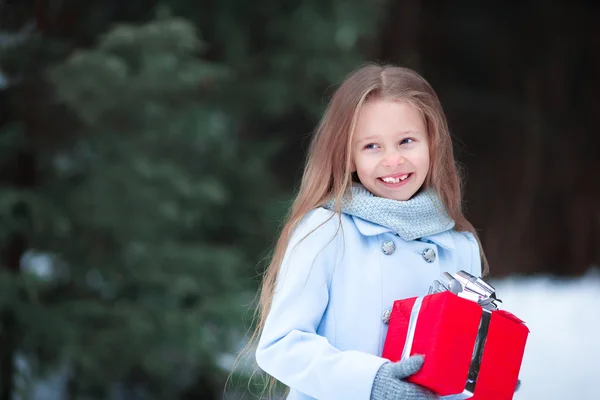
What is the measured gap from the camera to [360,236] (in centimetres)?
133

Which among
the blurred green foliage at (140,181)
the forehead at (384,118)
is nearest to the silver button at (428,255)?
the forehead at (384,118)

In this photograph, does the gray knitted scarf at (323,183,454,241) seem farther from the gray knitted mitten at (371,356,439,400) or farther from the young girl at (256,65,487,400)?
the gray knitted mitten at (371,356,439,400)

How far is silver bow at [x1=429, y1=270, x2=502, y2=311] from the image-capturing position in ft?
4.00

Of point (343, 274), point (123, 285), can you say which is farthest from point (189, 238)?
point (343, 274)

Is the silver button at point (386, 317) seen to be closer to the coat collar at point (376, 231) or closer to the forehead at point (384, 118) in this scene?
the coat collar at point (376, 231)

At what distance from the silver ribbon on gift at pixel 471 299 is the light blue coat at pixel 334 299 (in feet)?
0.24

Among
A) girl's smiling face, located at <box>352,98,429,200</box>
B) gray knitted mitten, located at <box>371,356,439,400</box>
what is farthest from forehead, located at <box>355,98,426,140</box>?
gray knitted mitten, located at <box>371,356,439,400</box>

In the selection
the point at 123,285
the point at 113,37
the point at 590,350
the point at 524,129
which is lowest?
the point at 590,350

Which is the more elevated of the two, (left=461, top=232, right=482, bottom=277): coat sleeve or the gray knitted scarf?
the gray knitted scarf

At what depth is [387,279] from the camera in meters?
1.30

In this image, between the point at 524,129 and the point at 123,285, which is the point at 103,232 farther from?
the point at 524,129

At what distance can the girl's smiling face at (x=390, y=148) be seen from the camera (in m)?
1.33

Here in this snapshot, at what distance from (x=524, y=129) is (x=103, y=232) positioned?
10.9 feet

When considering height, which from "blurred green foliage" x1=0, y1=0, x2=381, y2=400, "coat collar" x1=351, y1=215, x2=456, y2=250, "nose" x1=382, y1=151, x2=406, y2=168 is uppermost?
"nose" x1=382, y1=151, x2=406, y2=168
